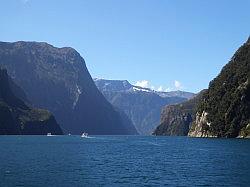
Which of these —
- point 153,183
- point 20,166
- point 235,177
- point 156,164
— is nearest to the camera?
point 153,183

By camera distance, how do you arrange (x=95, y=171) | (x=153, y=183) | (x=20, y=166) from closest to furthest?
(x=153, y=183), (x=95, y=171), (x=20, y=166)

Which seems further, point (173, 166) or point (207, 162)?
point (207, 162)

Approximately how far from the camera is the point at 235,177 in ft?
298

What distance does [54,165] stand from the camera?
361ft

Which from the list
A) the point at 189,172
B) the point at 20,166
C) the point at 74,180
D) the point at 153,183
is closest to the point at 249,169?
the point at 189,172

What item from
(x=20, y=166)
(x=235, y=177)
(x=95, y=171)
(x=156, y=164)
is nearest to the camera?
(x=235, y=177)

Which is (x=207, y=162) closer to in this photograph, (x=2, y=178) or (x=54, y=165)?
(x=54, y=165)

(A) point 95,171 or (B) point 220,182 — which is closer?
(B) point 220,182

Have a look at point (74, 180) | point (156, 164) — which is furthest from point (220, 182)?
point (156, 164)

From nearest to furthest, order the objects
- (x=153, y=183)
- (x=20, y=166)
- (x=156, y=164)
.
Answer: (x=153, y=183) → (x=20, y=166) → (x=156, y=164)

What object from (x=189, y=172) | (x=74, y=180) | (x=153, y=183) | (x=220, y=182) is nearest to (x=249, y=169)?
(x=189, y=172)

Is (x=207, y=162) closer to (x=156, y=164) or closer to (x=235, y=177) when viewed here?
(x=156, y=164)

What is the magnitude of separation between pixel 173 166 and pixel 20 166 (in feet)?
111

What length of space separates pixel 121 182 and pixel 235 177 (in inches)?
843
